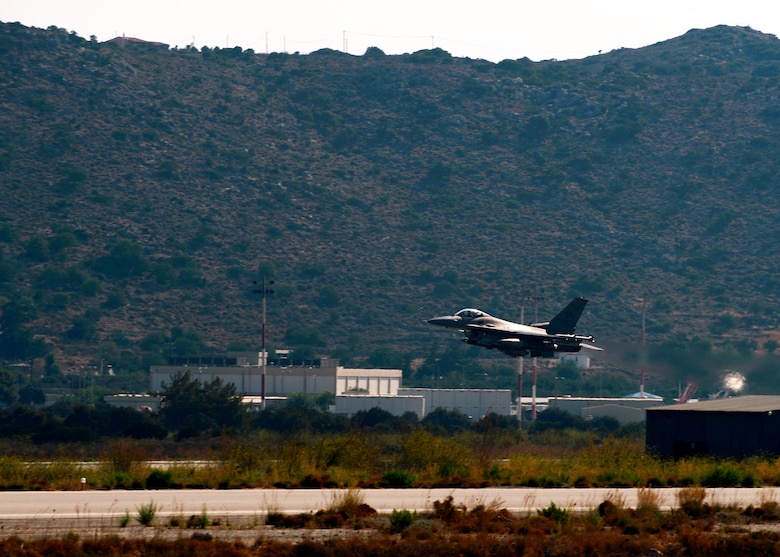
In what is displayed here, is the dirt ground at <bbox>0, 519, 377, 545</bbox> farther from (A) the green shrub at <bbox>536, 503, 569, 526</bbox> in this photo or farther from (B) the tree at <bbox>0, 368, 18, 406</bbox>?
(B) the tree at <bbox>0, 368, 18, 406</bbox>

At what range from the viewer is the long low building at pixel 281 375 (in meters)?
137

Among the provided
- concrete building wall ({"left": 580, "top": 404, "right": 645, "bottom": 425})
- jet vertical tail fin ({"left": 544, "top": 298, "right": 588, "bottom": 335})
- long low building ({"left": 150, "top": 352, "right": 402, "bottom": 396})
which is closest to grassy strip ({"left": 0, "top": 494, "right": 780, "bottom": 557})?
jet vertical tail fin ({"left": 544, "top": 298, "right": 588, "bottom": 335})

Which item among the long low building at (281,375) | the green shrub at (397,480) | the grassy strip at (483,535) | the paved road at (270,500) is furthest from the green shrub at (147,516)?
the long low building at (281,375)

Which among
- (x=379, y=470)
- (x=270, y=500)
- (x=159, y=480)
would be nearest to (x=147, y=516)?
(x=270, y=500)

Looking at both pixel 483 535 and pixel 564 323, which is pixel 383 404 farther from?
pixel 483 535

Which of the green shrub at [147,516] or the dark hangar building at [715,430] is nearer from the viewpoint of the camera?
the green shrub at [147,516]

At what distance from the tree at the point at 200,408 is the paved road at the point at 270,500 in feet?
214

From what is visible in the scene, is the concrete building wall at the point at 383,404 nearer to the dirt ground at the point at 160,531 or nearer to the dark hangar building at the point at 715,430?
the dark hangar building at the point at 715,430

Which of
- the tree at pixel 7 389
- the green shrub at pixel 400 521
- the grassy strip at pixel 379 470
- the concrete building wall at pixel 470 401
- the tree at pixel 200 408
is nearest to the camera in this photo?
the green shrub at pixel 400 521

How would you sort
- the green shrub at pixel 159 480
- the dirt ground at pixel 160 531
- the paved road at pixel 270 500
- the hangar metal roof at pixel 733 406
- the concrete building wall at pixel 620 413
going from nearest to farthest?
the dirt ground at pixel 160 531 → the paved road at pixel 270 500 → the green shrub at pixel 159 480 → the hangar metal roof at pixel 733 406 → the concrete building wall at pixel 620 413

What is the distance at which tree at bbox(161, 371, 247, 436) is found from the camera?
10675 cm

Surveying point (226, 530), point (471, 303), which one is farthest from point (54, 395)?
point (226, 530)

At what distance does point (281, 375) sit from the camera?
463 feet

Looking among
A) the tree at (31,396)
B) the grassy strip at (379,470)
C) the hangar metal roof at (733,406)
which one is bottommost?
the tree at (31,396)
